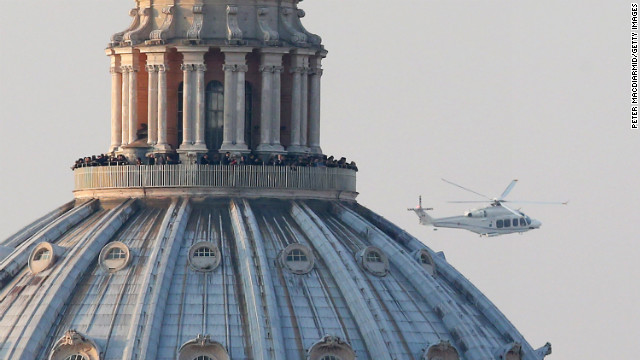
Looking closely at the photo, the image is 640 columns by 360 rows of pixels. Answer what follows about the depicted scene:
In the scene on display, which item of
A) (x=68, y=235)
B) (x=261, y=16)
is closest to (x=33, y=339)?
(x=68, y=235)

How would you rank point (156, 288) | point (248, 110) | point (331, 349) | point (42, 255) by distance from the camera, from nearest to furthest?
point (156, 288)
point (331, 349)
point (42, 255)
point (248, 110)

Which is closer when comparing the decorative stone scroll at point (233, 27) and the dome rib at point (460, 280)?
the decorative stone scroll at point (233, 27)

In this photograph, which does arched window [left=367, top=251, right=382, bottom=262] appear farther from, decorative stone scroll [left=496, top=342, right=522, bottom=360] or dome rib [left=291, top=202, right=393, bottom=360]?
decorative stone scroll [left=496, top=342, right=522, bottom=360]

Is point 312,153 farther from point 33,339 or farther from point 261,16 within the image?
point 33,339

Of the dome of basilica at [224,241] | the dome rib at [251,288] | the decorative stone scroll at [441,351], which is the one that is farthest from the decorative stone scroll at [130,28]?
the decorative stone scroll at [441,351]

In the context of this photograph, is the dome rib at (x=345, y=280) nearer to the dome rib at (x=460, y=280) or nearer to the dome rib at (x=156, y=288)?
the dome rib at (x=460, y=280)

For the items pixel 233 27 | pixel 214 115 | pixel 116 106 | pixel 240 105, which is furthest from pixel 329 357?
pixel 116 106

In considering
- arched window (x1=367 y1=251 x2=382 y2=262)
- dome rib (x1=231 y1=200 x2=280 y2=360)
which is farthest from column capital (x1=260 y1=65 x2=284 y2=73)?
arched window (x1=367 y1=251 x2=382 y2=262)

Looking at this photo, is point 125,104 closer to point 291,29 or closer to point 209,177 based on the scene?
point 209,177
